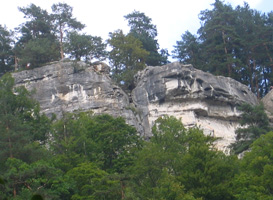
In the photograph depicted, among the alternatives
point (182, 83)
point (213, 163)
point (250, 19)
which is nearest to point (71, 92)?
point (182, 83)

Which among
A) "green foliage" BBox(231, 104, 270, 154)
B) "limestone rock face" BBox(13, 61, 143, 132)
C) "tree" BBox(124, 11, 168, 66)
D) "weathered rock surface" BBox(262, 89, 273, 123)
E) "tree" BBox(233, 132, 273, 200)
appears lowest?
"tree" BBox(233, 132, 273, 200)

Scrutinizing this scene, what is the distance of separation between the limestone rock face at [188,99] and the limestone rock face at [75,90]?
5.64 feet

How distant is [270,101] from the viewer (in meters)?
38.8

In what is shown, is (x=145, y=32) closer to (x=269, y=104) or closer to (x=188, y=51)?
(x=188, y=51)

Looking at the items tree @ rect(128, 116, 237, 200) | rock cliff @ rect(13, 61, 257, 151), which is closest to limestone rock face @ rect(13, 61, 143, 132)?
rock cliff @ rect(13, 61, 257, 151)

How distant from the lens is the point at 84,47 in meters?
39.7

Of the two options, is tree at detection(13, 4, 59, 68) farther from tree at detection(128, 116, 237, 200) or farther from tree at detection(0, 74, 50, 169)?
tree at detection(128, 116, 237, 200)

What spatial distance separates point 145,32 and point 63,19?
9.24m

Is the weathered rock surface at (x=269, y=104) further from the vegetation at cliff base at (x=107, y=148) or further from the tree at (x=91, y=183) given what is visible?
the tree at (x=91, y=183)

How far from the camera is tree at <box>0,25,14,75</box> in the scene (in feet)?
133

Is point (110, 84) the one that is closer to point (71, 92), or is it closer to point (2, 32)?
point (71, 92)

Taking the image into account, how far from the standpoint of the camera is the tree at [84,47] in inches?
1534

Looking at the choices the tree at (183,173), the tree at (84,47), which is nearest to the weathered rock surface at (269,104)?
the tree at (183,173)

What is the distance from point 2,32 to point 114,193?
1011 inches
